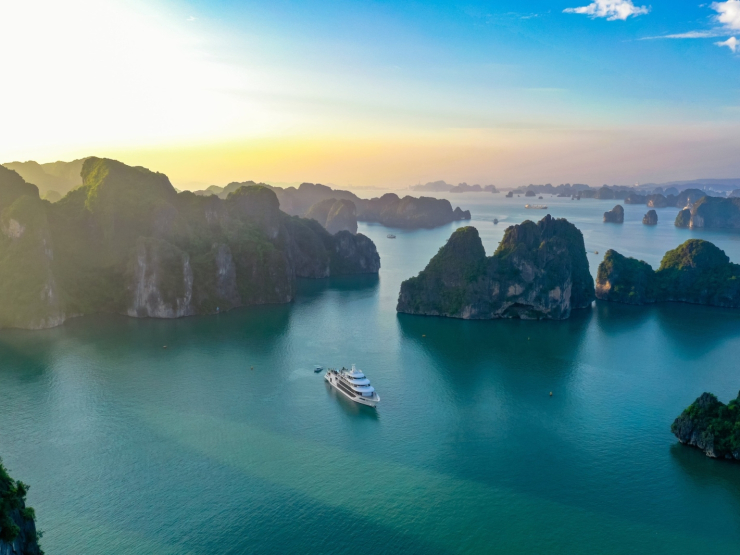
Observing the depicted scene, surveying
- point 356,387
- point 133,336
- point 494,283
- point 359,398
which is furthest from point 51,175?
point 359,398

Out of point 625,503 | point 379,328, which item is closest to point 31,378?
point 379,328

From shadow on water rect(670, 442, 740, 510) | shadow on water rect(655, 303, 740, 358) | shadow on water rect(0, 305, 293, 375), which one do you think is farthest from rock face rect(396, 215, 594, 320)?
shadow on water rect(670, 442, 740, 510)

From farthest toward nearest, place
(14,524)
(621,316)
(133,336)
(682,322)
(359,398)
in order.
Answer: (621,316), (682,322), (133,336), (359,398), (14,524)

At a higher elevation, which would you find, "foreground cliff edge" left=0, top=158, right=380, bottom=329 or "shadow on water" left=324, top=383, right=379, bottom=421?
"foreground cliff edge" left=0, top=158, right=380, bottom=329

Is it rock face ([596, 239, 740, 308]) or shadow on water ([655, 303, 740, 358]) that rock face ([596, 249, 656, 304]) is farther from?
shadow on water ([655, 303, 740, 358])

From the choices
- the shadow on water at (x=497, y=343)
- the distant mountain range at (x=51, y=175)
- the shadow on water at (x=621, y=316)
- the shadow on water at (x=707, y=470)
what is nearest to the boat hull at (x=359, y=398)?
the shadow on water at (x=497, y=343)

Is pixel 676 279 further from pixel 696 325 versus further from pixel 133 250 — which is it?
pixel 133 250
